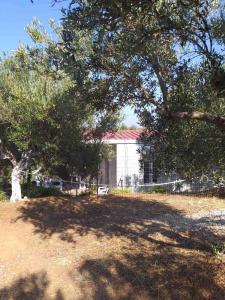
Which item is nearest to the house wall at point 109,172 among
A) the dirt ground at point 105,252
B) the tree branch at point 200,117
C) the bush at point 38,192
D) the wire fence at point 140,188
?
the wire fence at point 140,188

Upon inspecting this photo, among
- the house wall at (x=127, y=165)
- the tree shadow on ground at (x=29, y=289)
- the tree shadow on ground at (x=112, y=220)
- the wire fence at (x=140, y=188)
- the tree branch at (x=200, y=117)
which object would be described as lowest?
the tree shadow on ground at (x=29, y=289)

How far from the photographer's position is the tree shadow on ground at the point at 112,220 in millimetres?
10909

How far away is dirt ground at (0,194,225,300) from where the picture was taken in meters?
7.31

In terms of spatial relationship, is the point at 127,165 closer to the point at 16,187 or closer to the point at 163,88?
the point at 16,187

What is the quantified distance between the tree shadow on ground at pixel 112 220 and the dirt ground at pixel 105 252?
0.02 meters

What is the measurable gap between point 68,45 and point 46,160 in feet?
30.7

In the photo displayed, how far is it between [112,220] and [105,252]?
3234 mm

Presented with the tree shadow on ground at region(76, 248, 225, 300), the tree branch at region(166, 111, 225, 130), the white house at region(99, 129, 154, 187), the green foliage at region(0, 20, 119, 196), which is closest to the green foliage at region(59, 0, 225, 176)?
the tree branch at region(166, 111, 225, 130)

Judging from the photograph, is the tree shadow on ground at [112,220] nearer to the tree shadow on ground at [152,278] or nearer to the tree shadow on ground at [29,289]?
the tree shadow on ground at [152,278]

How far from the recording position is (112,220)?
12.8 m

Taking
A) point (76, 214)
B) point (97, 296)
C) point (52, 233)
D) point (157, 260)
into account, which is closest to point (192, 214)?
point (76, 214)

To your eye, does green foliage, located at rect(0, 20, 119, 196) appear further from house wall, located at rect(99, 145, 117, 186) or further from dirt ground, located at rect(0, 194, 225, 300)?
house wall, located at rect(99, 145, 117, 186)

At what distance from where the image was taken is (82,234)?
11258 millimetres

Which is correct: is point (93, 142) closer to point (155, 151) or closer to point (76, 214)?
point (76, 214)
